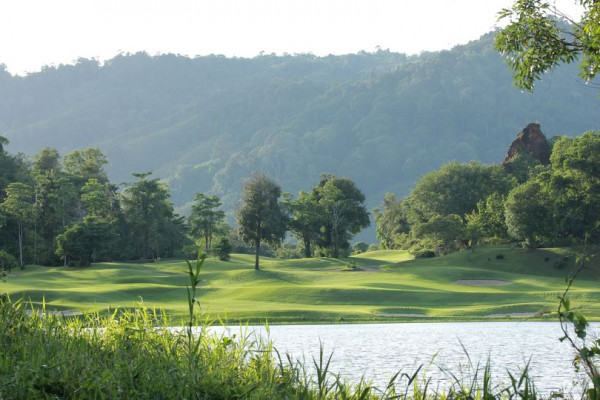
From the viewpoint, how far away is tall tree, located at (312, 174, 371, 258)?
282ft

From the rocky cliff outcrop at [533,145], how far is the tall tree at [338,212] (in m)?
18.5

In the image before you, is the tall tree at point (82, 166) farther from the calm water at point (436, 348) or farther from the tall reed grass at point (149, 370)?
the tall reed grass at point (149, 370)

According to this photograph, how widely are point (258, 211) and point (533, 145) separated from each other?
39718mm

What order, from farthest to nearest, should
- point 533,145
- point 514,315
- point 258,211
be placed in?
point 533,145 → point 258,211 → point 514,315

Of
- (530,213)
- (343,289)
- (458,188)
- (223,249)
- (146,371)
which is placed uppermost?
(458,188)

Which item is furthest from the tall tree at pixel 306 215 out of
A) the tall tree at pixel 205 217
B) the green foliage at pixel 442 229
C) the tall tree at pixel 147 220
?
the tall tree at pixel 147 220

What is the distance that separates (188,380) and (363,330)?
75.0ft

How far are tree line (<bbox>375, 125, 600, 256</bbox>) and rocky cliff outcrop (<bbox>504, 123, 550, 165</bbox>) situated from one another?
1.71ft

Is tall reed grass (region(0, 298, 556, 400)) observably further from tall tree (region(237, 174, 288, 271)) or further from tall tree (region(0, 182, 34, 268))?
tall tree (region(0, 182, 34, 268))

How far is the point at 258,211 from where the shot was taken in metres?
64.3

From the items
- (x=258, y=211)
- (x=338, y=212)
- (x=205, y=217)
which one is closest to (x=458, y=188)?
(x=338, y=212)

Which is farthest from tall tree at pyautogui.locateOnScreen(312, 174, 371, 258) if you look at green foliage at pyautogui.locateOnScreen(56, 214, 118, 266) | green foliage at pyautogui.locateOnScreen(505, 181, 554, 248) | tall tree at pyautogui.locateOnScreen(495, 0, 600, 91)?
tall tree at pyautogui.locateOnScreen(495, 0, 600, 91)

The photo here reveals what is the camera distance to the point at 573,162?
206ft

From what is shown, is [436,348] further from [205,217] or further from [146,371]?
[205,217]
